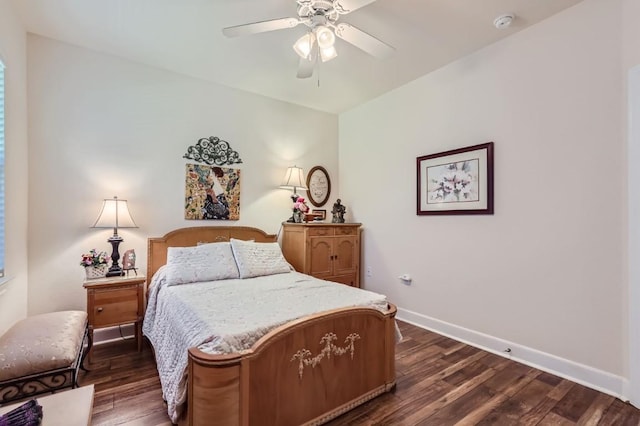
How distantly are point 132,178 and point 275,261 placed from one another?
1.70 meters

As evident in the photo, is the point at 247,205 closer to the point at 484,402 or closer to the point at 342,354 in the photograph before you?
the point at 342,354

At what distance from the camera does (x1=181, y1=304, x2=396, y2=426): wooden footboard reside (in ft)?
4.59

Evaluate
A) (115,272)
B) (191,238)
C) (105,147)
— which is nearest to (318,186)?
A: (191,238)

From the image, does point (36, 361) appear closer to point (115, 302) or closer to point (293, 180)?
point (115, 302)

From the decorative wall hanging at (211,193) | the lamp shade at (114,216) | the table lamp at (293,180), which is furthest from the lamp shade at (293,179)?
the lamp shade at (114,216)

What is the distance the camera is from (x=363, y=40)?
212cm

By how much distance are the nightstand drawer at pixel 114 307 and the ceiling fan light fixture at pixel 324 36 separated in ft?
8.37

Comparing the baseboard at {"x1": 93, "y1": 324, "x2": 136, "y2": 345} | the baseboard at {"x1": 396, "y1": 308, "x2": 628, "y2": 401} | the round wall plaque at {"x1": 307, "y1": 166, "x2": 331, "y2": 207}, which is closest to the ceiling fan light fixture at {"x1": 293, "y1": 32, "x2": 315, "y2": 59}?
the round wall plaque at {"x1": 307, "y1": 166, "x2": 331, "y2": 207}

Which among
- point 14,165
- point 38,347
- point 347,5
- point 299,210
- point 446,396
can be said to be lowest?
point 446,396

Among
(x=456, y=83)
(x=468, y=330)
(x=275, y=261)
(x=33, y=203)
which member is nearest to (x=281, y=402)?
(x=275, y=261)

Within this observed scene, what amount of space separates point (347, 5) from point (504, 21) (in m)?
1.43

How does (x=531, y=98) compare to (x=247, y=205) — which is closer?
(x=531, y=98)

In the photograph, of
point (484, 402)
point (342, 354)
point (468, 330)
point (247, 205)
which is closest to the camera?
point (342, 354)

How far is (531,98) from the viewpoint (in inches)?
100
